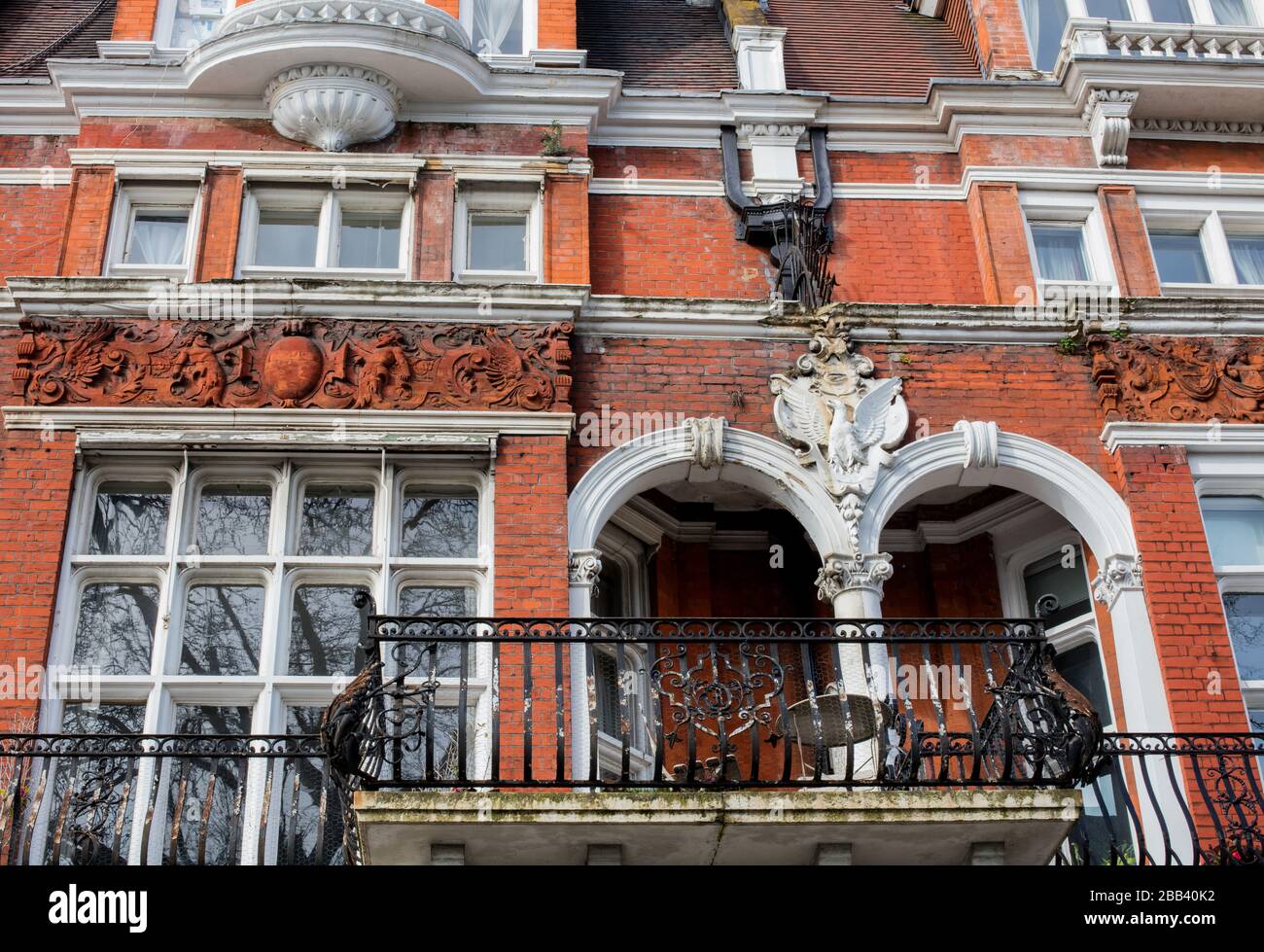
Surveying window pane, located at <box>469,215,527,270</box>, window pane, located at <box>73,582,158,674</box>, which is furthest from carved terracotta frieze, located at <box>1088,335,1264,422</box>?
window pane, located at <box>73,582,158,674</box>

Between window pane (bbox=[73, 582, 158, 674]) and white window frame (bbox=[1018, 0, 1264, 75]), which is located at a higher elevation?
white window frame (bbox=[1018, 0, 1264, 75])

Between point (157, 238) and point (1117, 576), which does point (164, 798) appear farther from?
point (1117, 576)

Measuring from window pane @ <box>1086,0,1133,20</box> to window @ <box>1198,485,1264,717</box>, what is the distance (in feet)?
15.6

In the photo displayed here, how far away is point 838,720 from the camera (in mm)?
9938

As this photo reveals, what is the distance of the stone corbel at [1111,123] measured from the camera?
13586mm

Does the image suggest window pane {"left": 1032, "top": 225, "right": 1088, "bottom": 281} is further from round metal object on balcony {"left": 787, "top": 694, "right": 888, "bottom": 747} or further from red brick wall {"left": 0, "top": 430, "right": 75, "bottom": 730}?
red brick wall {"left": 0, "top": 430, "right": 75, "bottom": 730}

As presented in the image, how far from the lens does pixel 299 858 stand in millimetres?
10219

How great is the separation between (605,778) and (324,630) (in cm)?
221

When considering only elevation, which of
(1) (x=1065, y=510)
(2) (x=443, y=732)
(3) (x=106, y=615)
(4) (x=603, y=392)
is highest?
(4) (x=603, y=392)

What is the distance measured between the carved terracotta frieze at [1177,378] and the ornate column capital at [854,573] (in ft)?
7.37

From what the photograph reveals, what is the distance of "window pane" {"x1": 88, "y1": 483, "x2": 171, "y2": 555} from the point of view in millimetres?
11438

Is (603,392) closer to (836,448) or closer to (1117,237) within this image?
(836,448)
